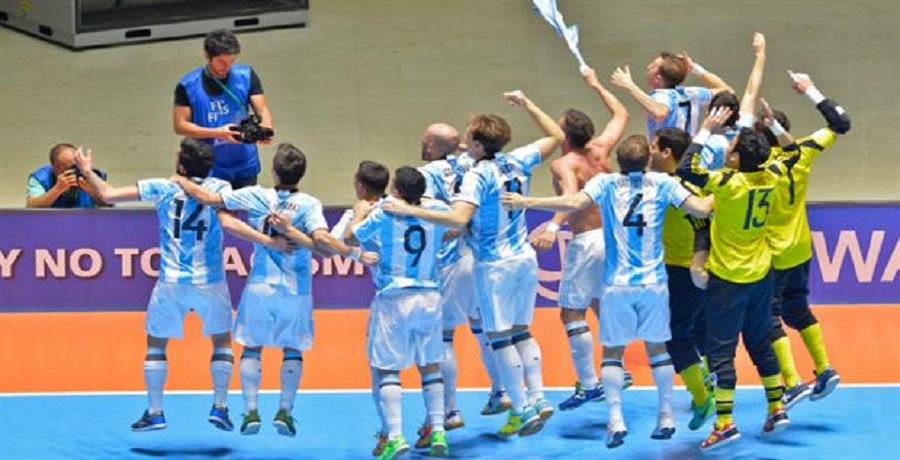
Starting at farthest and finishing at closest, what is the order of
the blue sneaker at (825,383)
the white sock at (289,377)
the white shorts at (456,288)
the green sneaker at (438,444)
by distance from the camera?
the blue sneaker at (825,383) → the white shorts at (456,288) → the white sock at (289,377) → the green sneaker at (438,444)

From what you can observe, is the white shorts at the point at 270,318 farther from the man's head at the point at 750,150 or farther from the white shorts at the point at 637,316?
the man's head at the point at 750,150

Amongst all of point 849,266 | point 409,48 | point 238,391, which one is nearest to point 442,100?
point 409,48

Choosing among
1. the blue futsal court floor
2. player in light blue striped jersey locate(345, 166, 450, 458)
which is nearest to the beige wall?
the blue futsal court floor

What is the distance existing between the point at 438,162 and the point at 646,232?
1.57 metres

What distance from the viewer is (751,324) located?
12.0 m

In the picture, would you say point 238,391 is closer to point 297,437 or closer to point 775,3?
point 297,437

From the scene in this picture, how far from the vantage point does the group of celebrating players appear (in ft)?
37.7

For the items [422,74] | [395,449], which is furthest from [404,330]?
[422,74]

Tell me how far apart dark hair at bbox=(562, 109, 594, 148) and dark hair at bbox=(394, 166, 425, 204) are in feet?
5.21

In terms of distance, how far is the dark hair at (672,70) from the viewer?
13219mm

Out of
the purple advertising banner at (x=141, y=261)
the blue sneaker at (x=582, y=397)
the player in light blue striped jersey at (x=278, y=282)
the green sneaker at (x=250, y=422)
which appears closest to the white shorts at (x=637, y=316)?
the blue sneaker at (x=582, y=397)

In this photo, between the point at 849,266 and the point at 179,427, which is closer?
the point at 179,427

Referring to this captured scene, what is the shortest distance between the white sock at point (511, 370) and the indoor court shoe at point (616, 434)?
0.66 meters

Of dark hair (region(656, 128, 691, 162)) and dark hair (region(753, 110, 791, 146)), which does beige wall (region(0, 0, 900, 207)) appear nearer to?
dark hair (region(753, 110, 791, 146))
